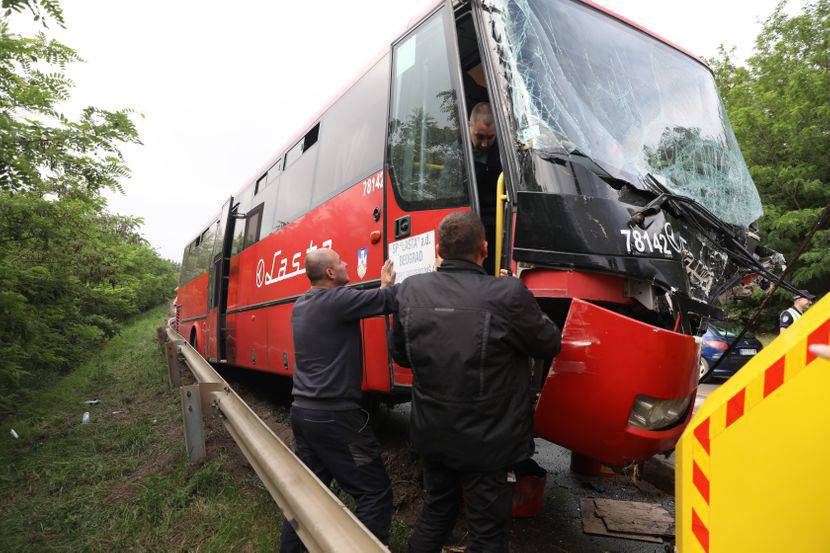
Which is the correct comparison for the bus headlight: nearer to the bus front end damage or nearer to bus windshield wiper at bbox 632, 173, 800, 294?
the bus front end damage

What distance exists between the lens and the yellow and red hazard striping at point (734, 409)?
1.24 m

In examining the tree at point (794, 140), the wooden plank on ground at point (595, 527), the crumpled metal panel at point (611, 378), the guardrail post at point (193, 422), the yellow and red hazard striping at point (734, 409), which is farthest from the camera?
the tree at point (794, 140)

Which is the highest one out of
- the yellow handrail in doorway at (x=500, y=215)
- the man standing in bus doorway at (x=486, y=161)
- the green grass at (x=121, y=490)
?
the man standing in bus doorway at (x=486, y=161)

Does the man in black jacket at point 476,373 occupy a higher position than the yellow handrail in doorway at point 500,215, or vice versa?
the yellow handrail in doorway at point 500,215

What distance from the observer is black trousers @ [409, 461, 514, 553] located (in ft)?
6.72

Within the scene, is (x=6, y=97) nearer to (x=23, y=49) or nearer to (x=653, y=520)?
(x=23, y=49)

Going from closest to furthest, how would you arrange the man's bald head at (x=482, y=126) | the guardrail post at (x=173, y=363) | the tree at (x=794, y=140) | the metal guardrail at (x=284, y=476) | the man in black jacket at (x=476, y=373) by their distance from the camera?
the metal guardrail at (x=284, y=476)
the man in black jacket at (x=476, y=373)
the man's bald head at (x=482, y=126)
the guardrail post at (x=173, y=363)
the tree at (x=794, y=140)

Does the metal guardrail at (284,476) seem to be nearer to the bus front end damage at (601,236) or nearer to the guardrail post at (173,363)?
the bus front end damage at (601,236)

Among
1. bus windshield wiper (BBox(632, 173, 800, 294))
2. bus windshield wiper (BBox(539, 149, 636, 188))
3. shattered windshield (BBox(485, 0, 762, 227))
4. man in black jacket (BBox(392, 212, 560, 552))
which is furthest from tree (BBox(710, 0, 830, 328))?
man in black jacket (BBox(392, 212, 560, 552))

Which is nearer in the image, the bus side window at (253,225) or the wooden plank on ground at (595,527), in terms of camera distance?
the wooden plank on ground at (595,527)

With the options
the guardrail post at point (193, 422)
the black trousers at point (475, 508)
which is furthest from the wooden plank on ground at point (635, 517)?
the guardrail post at point (193, 422)

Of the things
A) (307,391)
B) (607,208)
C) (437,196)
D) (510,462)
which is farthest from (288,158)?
(510,462)

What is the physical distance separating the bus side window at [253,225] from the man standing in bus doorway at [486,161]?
14.3 ft

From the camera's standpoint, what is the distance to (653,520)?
3.13 metres
